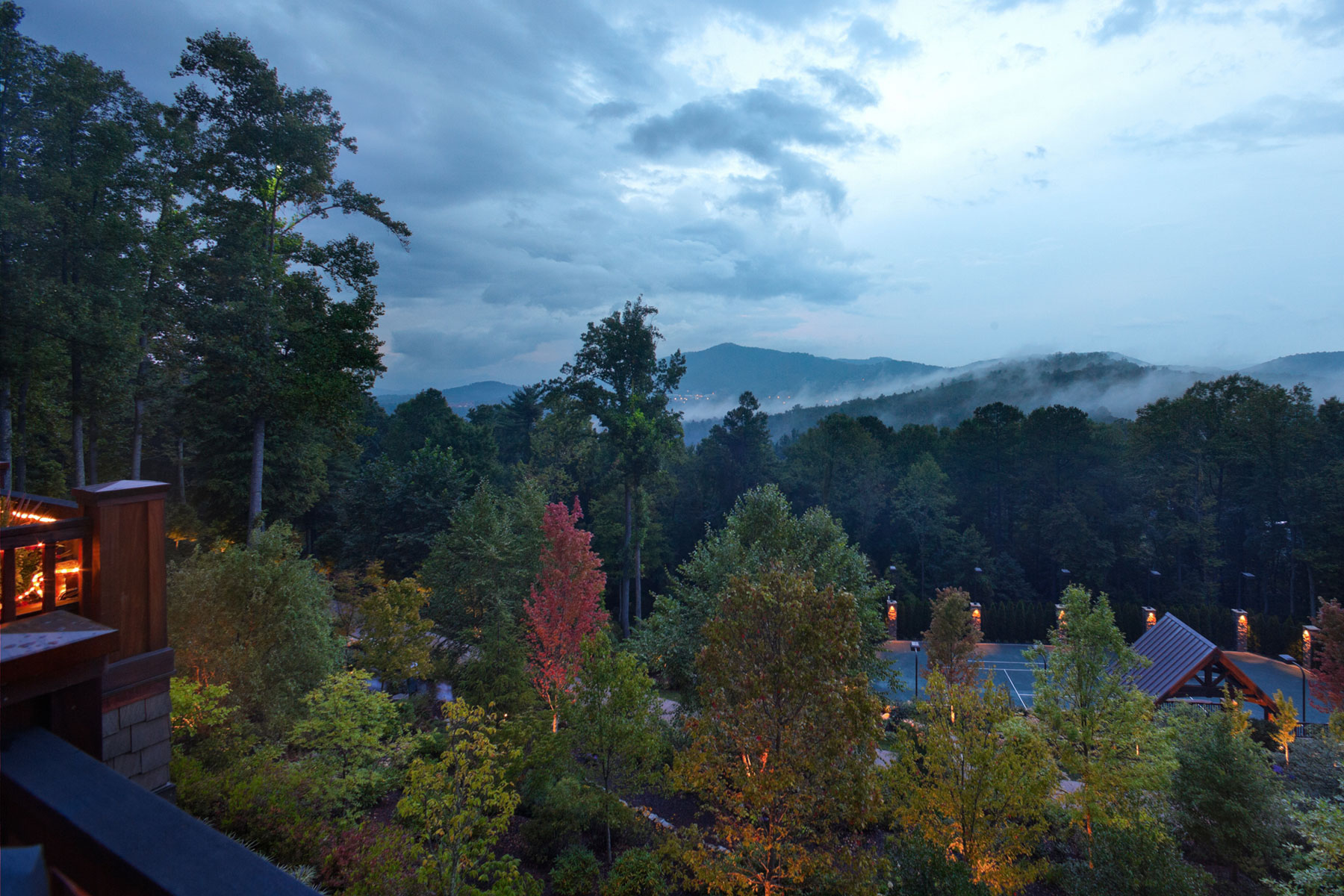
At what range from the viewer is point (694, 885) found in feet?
31.1

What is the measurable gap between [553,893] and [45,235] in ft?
59.7

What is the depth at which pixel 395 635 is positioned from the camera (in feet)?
58.4

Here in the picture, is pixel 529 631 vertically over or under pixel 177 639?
under

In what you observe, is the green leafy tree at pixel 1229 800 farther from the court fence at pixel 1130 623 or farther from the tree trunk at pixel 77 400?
the tree trunk at pixel 77 400

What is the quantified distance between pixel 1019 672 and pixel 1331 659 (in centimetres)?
1264

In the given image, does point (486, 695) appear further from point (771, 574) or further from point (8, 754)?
point (8, 754)

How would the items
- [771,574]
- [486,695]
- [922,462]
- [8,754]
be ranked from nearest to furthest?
[8,754], [771,574], [486,695], [922,462]

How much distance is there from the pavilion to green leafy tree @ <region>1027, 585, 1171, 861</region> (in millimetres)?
5762

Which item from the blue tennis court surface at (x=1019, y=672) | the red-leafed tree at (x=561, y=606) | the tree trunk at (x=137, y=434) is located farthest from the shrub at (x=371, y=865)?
the blue tennis court surface at (x=1019, y=672)

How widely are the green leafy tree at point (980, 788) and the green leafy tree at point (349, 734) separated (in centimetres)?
993

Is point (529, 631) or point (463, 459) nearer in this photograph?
point (529, 631)

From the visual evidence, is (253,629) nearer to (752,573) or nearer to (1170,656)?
(752,573)

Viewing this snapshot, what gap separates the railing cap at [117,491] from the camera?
13.8ft

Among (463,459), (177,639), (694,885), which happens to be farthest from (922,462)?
(177,639)
